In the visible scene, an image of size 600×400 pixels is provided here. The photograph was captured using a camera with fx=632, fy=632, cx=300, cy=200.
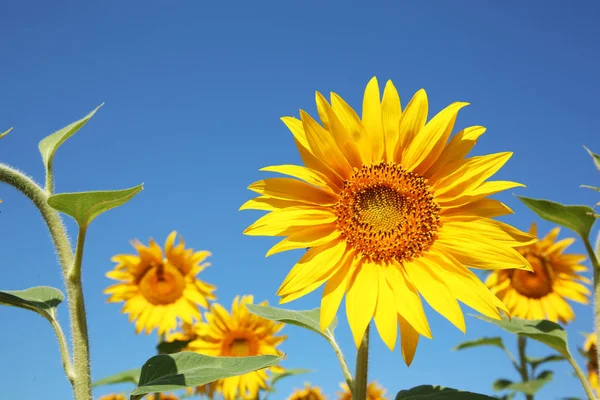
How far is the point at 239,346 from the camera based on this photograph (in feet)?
22.3

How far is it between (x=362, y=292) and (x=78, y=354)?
4.51 ft

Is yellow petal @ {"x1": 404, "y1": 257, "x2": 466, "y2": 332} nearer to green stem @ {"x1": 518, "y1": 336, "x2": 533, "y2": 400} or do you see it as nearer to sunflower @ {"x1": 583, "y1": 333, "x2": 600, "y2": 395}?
green stem @ {"x1": 518, "y1": 336, "x2": 533, "y2": 400}

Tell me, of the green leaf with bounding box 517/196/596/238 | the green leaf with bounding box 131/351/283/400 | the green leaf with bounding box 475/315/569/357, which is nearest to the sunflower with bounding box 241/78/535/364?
the green leaf with bounding box 131/351/283/400

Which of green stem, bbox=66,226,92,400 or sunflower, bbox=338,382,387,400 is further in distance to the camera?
sunflower, bbox=338,382,387,400

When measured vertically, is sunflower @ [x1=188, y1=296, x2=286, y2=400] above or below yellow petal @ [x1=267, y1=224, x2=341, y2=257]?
above

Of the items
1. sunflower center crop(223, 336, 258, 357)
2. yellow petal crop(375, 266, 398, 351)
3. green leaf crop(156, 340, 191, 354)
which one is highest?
sunflower center crop(223, 336, 258, 357)

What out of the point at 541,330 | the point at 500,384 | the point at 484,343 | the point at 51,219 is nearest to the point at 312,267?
the point at 51,219

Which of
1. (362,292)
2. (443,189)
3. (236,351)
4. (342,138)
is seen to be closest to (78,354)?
(362,292)

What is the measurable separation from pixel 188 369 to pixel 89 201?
88cm

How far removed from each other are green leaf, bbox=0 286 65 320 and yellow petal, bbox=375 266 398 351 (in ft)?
5.38

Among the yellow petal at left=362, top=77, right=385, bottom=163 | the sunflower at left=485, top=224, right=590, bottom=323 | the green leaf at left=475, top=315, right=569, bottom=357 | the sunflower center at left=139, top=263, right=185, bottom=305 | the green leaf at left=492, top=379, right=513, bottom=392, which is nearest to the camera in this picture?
the yellow petal at left=362, top=77, right=385, bottom=163

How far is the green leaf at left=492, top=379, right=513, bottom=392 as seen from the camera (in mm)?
6922

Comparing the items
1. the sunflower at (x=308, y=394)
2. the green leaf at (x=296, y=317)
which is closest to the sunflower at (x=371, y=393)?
the sunflower at (x=308, y=394)

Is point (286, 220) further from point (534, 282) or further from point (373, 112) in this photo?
point (534, 282)
